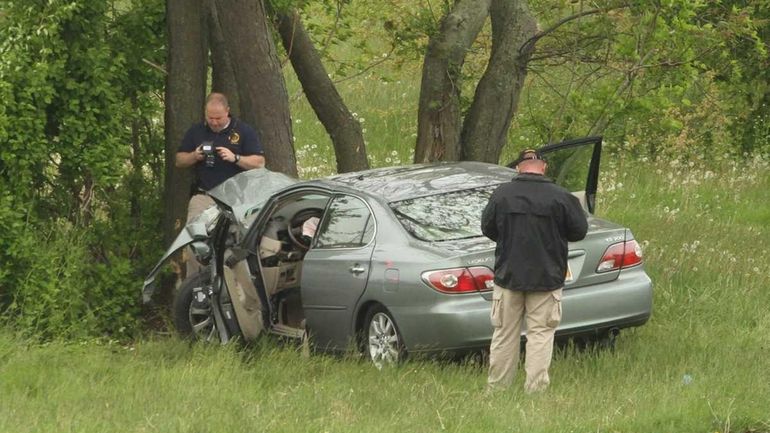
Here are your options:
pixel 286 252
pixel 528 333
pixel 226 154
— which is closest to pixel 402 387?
pixel 528 333


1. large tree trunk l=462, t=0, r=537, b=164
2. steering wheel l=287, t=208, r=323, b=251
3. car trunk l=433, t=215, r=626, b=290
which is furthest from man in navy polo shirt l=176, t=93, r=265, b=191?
car trunk l=433, t=215, r=626, b=290

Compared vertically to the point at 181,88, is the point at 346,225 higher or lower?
lower

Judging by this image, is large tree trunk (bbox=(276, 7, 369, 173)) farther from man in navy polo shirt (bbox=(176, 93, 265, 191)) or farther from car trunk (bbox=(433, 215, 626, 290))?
car trunk (bbox=(433, 215, 626, 290))

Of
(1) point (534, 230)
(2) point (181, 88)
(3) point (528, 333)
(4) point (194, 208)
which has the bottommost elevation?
(3) point (528, 333)

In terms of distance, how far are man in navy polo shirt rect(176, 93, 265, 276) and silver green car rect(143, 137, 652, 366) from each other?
3.32 ft

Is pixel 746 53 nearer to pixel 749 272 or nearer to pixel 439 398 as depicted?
pixel 749 272

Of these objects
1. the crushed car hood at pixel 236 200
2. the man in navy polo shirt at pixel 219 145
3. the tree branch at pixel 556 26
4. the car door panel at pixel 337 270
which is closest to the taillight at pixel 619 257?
the car door panel at pixel 337 270

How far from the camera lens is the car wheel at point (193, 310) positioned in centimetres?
1152

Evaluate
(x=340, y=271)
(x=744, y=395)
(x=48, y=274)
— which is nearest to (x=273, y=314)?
(x=340, y=271)

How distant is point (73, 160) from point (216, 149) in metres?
1.19

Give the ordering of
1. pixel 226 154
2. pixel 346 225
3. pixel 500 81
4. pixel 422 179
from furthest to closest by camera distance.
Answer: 1. pixel 500 81
2. pixel 226 154
3. pixel 422 179
4. pixel 346 225

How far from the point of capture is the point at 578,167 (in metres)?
11.2

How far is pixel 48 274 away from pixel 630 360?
487cm

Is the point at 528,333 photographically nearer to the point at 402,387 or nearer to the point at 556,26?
the point at 402,387
